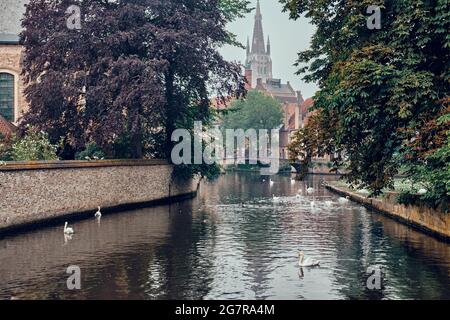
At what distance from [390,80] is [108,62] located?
64.4ft

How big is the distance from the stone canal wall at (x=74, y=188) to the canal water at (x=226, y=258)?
1346 millimetres

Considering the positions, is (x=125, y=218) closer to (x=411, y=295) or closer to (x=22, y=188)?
(x=22, y=188)

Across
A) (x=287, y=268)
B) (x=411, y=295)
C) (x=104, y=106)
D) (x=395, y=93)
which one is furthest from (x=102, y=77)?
(x=411, y=295)

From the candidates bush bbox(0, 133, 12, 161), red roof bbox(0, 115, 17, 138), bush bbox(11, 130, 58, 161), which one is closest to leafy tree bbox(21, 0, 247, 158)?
bush bbox(0, 133, 12, 161)

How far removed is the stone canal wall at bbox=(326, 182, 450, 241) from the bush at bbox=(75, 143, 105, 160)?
18.8 m

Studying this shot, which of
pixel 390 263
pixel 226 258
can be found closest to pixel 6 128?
pixel 226 258

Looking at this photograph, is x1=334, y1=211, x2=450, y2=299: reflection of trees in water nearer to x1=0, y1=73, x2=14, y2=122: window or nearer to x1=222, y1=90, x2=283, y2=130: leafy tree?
x1=0, y1=73, x2=14, y2=122: window

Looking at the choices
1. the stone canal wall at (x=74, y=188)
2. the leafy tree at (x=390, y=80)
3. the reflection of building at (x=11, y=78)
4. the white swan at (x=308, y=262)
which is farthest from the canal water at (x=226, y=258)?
the reflection of building at (x=11, y=78)

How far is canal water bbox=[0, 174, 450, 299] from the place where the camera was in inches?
649

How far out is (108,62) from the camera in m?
38.0

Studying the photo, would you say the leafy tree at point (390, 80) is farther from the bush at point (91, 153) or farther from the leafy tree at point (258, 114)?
the leafy tree at point (258, 114)

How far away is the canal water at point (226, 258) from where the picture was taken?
649 inches

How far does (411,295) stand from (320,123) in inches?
597
